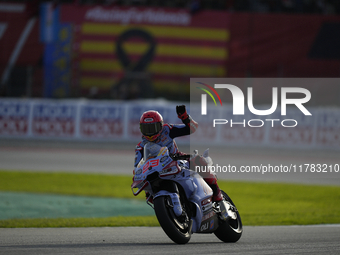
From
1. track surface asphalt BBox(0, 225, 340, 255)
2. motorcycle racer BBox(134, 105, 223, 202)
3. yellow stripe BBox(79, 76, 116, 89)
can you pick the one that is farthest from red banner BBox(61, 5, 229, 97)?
motorcycle racer BBox(134, 105, 223, 202)

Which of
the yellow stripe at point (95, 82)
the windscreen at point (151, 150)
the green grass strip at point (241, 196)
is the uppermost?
the yellow stripe at point (95, 82)

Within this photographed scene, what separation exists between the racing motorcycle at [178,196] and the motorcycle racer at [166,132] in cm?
12

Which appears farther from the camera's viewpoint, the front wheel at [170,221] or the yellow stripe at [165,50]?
the yellow stripe at [165,50]

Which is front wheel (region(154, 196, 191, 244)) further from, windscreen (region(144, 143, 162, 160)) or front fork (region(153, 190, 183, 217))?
windscreen (region(144, 143, 162, 160))

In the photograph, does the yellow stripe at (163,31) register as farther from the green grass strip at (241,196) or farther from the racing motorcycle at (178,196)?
the racing motorcycle at (178,196)

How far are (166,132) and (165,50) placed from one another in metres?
20.1

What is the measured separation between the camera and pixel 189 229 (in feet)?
19.6

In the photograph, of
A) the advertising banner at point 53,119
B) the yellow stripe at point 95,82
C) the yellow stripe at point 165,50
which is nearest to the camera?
the advertising banner at point 53,119

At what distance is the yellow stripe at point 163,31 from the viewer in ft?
85.4

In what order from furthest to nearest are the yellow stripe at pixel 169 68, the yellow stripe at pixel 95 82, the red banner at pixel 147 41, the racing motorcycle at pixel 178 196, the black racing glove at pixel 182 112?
the red banner at pixel 147 41 < the yellow stripe at pixel 169 68 < the yellow stripe at pixel 95 82 < the black racing glove at pixel 182 112 < the racing motorcycle at pixel 178 196

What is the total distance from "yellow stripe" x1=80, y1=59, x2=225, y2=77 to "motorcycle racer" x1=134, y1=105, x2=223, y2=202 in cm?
1930


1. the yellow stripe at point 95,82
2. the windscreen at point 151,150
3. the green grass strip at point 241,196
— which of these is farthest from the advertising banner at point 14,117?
the windscreen at point 151,150

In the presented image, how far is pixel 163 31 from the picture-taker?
2622 cm

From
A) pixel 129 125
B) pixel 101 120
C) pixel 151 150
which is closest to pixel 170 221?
pixel 151 150
